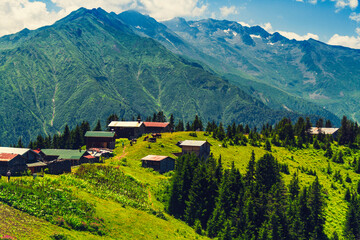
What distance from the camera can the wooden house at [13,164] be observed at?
247ft

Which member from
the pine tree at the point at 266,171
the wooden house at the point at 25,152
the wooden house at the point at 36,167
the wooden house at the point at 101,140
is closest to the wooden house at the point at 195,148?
the wooden house at the point at 101,140

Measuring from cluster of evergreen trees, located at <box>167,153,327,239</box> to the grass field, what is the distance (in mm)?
4826

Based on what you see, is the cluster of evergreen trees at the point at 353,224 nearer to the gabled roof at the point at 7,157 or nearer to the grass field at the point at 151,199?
the grass field at the point at 151,199

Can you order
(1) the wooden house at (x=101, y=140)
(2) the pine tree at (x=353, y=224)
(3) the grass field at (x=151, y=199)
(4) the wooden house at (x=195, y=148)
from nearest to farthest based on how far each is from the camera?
1. (3) the grass field at (x=151, y=199)
2. (2) the pine tree at (x=353, y=224)
3. (4) the wooden house at (x=195, y=148)
4. (1) the wooden house at (x=101, y=140)

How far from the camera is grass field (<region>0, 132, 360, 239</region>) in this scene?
4469 centimetres

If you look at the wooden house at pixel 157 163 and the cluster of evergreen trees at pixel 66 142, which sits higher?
the cluster of evergreen trees at pixel 66 142

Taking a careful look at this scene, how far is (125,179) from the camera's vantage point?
261 feet

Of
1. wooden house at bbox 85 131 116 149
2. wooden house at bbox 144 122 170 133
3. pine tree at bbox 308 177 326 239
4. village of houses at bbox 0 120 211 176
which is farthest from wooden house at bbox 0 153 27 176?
wooden house at bbox 144 122 170 133

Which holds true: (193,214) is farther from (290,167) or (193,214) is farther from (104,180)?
(290,167)

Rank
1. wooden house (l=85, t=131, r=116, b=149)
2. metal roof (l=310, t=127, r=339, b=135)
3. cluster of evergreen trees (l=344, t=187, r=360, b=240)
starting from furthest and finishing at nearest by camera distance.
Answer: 1. metal roof (l=310, t=127, r=339, b=135)
2. wooden house (l=85, t=131, r=116, b=149)
3. cluster of evergreen trees (l=344, t=187, r=360, b=240)

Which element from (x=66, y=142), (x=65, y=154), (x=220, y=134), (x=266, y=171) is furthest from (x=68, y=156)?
(x=220, y=134)

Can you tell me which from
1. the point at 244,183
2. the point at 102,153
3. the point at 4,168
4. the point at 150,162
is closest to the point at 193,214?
the point at 244,183

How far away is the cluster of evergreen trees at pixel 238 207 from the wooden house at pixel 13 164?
32.4 metres

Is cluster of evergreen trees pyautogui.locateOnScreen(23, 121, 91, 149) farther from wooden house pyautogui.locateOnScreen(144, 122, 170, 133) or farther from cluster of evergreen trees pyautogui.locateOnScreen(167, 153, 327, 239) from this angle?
cluster of evergreen trees pyautogui.locateOnScreen(167, 153, 327, 239)
